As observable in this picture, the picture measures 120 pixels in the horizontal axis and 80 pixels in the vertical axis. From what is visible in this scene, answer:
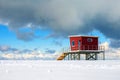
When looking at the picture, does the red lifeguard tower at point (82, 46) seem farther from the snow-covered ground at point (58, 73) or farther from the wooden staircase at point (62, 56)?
the snow-covered ground at point (58, 73)

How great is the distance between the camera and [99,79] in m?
8.70

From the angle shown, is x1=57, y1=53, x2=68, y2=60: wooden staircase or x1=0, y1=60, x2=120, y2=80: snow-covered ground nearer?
x1=0, y1=60, x2=120, y2=80: snow-covered ground

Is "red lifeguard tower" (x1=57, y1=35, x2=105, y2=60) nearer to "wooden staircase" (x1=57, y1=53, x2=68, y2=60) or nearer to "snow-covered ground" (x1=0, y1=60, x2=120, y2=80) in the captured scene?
"wooden staircase" (x1=57, y1=53, x2=68, y2=60)

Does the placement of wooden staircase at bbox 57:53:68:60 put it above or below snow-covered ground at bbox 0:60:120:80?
above

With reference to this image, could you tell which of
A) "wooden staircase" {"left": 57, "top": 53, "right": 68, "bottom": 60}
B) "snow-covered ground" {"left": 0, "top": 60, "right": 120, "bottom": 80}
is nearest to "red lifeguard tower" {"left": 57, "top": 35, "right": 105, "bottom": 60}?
"wooden staircase" {"left": 57, "top": 53, "right": 68, "bottom": 60}

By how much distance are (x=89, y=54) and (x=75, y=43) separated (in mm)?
5342

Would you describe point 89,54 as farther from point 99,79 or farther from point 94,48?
point 99,79

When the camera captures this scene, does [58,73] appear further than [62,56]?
No

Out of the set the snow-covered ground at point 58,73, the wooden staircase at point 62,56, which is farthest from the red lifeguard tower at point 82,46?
the snow-covered ground at point 58,73

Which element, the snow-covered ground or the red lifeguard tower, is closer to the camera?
the snow-covered ground

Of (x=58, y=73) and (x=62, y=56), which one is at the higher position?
(x=62, y=56)

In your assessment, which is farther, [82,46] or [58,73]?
[82,46]

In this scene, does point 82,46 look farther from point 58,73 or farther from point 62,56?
point 58,73

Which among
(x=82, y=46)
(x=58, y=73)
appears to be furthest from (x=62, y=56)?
(x=58, y=73)
